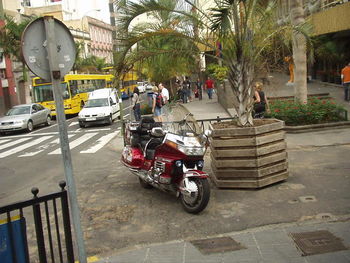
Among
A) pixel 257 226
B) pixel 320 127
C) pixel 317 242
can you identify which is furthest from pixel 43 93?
pixel 317 242

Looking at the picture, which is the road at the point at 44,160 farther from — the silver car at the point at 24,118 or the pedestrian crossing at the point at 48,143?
the silver car at the point at 24,118

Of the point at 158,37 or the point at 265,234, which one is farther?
the point at 158,37

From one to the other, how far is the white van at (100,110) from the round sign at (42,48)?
1455 cm

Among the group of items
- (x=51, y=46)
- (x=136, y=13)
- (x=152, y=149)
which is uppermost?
(x=136, y=13)

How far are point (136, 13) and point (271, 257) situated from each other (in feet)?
16.7

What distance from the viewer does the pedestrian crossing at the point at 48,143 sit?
1315cm

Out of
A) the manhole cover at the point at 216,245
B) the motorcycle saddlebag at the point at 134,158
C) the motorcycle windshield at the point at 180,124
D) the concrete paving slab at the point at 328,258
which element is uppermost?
the motorcycle windshield at the point at 180,124

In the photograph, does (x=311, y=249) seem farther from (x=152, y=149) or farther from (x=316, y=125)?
(x=316, y=125)

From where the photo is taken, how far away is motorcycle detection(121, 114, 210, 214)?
579 centimetres

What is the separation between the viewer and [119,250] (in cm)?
491

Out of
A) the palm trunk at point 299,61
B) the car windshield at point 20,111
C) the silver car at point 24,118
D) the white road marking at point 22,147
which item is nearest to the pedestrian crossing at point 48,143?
the white road marking at point 22,147

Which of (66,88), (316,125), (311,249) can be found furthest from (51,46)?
(66,88)

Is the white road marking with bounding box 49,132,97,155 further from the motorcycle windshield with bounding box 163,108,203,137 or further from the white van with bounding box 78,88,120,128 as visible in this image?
the motorcycle windshield with bounding box 163,108,203,137

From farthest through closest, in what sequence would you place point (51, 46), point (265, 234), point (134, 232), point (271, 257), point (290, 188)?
point (290, 188) → point (134, 232) → point (265, 234) → point (271, 257) → point (51, 46)
